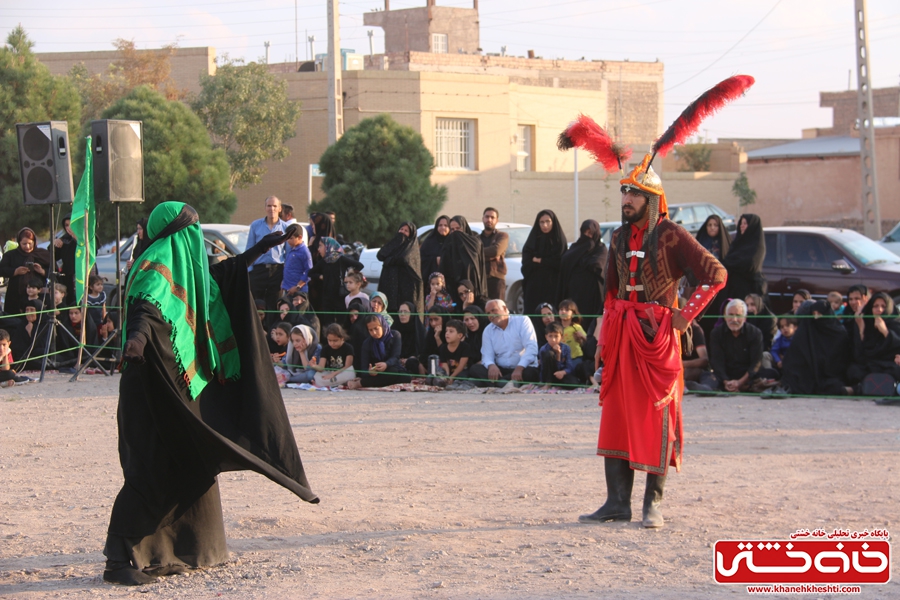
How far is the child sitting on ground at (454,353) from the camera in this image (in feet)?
34.9

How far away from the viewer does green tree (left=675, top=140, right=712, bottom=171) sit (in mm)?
42375

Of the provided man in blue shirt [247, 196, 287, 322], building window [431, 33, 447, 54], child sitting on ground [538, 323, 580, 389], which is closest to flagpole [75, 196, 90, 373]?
man in blue shirt [247, 196, 287, 322]

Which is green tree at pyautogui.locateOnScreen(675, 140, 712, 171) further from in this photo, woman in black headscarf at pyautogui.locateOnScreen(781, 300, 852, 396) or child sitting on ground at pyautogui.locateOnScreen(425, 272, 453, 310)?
woman in black headscarf at pyautogui.locateOnScreen(781, 300, 852, 396)

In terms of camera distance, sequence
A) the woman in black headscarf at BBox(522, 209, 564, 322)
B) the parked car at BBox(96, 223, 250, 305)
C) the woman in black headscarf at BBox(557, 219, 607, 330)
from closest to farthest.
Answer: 1. the woman in black headscarf at BBox(557, 219, 607, 330)
2. the woman in black headscarf at BBox(522, 209, 564, 322)
3. the parked car at BBox(96, 223, 250, 305)

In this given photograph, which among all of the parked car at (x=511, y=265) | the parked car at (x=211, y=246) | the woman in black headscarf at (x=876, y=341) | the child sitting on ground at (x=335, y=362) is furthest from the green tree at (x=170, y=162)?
the woman in black headscarf at (x=876, y=341)

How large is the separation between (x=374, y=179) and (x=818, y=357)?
18225 millimetres

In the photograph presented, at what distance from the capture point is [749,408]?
904cm

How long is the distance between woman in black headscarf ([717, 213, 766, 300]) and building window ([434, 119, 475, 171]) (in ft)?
67.9

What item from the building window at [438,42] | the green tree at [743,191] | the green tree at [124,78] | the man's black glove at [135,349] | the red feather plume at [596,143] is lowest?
the man's black glove at [135,349]

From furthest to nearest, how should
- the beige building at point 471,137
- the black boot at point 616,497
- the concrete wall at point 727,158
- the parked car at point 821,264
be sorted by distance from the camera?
1. the concrete wall at point 727,158
2. the beige building at point 471,137
3. the parked car at point 821,264
4. the black boot at point 616,497

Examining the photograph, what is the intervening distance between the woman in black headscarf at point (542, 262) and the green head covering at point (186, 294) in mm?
7895

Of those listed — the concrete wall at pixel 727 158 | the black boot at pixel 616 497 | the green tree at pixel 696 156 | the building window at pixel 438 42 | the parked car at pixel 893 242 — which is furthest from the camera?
the building window at pixel 438 42

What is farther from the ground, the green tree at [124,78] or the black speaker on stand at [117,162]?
the green tree at [124,78]

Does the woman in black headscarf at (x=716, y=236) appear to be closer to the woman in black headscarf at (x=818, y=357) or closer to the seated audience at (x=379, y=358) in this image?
the woman in black headscarf at (x=818, y=357)
